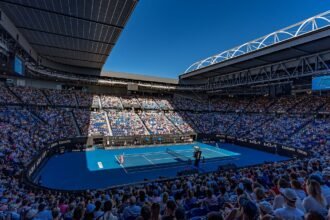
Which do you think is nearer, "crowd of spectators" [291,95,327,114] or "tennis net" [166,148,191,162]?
"tennis net" [166,148,191,162]

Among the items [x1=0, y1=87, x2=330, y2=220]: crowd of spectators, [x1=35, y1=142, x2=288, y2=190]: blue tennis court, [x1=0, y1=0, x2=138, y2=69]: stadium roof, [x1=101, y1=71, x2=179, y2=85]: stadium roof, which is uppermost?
[x1=101, y1=71, x2=179, y2=85]: stadium roof

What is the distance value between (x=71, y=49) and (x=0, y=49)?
424 inches

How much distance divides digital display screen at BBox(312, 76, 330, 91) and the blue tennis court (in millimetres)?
10005

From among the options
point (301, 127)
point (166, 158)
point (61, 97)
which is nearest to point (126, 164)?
point (166, 158)

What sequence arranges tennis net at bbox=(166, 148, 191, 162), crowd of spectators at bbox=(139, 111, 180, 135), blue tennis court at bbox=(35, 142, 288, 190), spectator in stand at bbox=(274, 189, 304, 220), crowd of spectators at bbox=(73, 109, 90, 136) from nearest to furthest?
spectator in stand at bbox=(274, 189, 304, 220) < blue tennis court at bbox=(35, 142, 288, 190) < tennis net at bbox=(166, 148, 191, 162) < crowd of spectators at bbox=(73, 109, 90, 136) < crowd of spectators at bbox=(139, 111, 180, 135)

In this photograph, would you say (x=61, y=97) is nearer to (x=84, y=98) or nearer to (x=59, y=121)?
(x=84, y=98)

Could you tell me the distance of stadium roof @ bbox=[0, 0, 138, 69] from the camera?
14266 millimetres

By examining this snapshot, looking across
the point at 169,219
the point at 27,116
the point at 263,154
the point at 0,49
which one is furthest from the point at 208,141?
the point at 169,219

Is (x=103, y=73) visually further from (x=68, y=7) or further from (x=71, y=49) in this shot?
(x=68, y=7)

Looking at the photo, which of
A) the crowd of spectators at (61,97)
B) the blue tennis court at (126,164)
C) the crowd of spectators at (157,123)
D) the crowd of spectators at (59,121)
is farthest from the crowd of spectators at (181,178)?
the blue tennis court at (126,164)

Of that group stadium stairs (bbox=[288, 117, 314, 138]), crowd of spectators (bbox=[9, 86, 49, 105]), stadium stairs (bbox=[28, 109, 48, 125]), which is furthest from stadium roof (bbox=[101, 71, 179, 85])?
stadium stairs (bbox=[288, 117, 314, 138])

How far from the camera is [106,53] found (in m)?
25.6

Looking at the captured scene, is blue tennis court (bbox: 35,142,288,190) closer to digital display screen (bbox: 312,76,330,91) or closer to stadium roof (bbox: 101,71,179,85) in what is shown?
digital display screen (bbox: 312,76,330,91)

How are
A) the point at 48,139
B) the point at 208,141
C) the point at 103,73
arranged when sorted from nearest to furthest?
1. the point at 48,139
2. the point at 208,141
3. the point at 103,73
